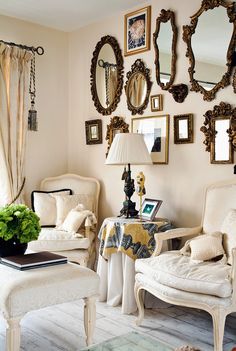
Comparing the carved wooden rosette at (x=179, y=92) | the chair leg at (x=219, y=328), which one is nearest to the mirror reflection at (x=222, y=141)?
the carved wooden rosette at (x=179, y=92)

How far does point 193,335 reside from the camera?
9.98ft

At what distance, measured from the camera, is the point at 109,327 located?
10.4 feet

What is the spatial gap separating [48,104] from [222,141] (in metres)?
2.15

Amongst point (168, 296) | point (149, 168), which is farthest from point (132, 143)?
point (168, 296)

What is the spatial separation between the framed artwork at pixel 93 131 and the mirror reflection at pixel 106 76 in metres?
0.21

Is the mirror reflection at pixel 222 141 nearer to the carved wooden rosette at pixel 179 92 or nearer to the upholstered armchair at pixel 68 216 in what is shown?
the carved wooden rosette at pixel 179 92

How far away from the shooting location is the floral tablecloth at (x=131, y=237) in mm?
3471

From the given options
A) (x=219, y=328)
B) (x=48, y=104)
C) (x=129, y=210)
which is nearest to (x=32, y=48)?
(x=48, y=104)

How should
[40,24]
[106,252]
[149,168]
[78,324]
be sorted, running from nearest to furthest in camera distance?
[78,324] < [106,252] < [149,168] < [40,24]

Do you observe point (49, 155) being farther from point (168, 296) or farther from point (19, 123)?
point (168, 296)

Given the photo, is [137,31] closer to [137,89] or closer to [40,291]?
[137,89]

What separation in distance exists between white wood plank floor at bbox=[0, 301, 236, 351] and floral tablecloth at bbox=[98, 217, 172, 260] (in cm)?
47

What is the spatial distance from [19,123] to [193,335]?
2.66 m

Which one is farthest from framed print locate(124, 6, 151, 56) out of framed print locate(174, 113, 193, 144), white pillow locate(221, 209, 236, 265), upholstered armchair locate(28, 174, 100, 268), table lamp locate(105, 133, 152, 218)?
white pillow locate(221, 209, 236, 265)
